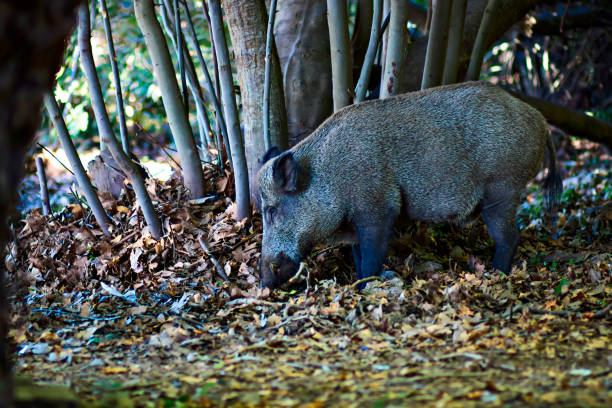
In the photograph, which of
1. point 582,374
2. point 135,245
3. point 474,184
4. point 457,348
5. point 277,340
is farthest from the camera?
point 135,245

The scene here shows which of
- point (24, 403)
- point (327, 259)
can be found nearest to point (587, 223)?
point (327, 259)

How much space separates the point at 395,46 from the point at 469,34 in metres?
2.38

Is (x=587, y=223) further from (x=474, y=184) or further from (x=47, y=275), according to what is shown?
(x=47, y=275)

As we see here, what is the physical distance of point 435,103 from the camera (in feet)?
16.4

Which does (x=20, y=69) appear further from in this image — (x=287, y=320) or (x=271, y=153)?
(x=271, y=153)

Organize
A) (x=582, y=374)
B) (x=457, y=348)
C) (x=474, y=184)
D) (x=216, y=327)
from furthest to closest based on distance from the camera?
(x=474, y=184) < (x=216, y=327) < (x=457, y=348) < (x=582, y=374)

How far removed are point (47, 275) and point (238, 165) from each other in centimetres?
179

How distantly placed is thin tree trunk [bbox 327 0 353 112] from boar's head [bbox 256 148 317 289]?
0.88 meters

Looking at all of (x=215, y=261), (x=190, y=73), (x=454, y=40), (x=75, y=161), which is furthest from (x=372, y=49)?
(x=75, y=161)

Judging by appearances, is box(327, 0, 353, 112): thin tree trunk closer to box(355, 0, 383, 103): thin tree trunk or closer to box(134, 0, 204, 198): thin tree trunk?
box(355, 0, 383, 103): thin tree trunk

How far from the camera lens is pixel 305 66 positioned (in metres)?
6.09

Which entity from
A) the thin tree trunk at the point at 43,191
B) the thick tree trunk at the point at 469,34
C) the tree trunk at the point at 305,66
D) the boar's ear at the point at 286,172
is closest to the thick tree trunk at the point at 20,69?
the boar's ear at the point at 286,172

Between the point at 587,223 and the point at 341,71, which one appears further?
the point at 587,223

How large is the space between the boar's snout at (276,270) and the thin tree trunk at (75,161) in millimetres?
1578
